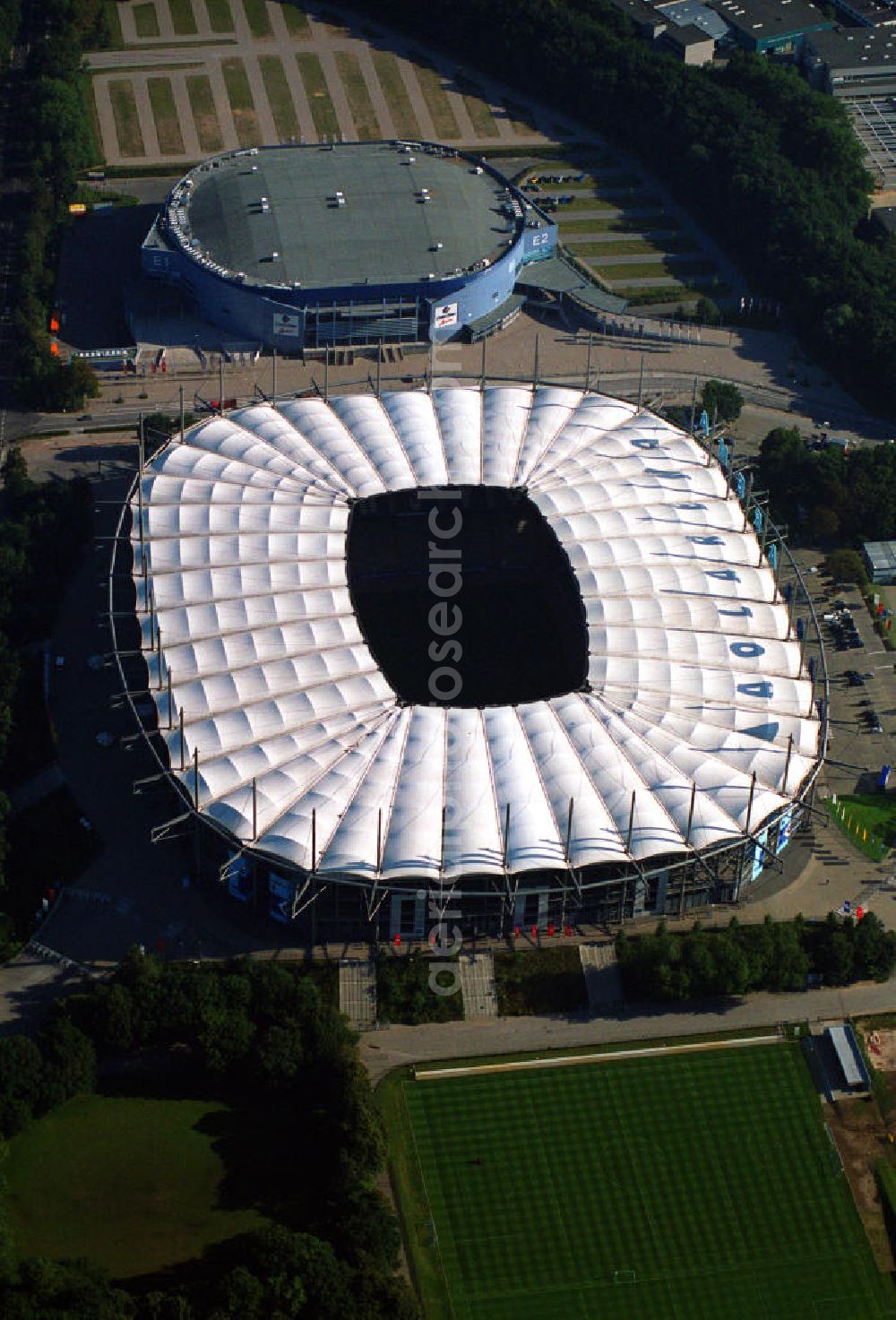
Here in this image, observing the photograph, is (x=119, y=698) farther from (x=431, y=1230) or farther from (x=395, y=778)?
(x=431, y=1230)

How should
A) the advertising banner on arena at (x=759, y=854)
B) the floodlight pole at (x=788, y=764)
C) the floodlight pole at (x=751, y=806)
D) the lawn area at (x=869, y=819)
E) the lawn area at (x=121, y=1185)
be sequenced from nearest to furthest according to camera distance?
the lawn area at (x=121, y=1185) < the floodlight pole at (x=751, y=806) < the advertising banner on arena at (x=759, y=854) < the floodlight pole at (x=788, y=764) < the lawn area at (x=869, y=819)

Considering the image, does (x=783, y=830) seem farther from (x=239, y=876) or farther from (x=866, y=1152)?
(x=239, y=876)

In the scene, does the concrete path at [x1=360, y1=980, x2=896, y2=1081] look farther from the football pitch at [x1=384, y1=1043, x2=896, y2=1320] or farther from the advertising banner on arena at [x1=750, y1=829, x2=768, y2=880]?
the advertising banner on arena at [x1=750, y1=829, x2=768, y2=880]

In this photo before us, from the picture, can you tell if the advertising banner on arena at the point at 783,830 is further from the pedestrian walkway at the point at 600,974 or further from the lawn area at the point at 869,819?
the pedestrian walkway at the point at 600,974

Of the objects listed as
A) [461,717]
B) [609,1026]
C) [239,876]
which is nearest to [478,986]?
[609,1026]

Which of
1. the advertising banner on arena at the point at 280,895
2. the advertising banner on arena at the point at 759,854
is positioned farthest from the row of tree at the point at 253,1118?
the advertising banner on arena at the point at 759,854

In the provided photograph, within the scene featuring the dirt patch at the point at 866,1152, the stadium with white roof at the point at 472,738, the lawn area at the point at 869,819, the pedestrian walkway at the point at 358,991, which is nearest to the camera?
the dirt patch at the point at 866,1152

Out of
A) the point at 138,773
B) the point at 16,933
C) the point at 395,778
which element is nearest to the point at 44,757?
the point at 138,773
